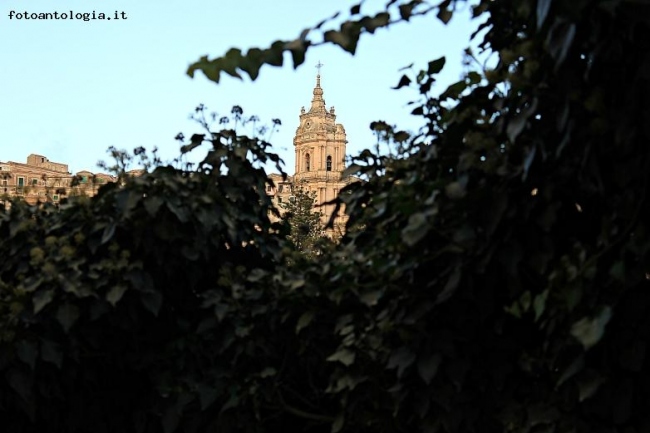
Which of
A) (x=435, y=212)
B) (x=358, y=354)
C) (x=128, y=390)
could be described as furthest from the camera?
(x=128, y=390)

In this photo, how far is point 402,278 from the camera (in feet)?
12.6

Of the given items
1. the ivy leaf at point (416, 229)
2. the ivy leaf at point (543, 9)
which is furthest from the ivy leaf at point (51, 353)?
the ivy leaf at point (543, 9)

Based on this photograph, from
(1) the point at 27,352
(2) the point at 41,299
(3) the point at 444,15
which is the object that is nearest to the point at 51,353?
(1) the point at 27,352

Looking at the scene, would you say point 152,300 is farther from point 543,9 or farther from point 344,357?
point 543,9

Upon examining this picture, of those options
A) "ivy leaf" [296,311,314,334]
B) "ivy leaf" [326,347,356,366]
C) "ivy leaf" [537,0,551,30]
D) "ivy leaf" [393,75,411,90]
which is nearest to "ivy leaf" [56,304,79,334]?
"ivy leaf" [296,311,314,334]

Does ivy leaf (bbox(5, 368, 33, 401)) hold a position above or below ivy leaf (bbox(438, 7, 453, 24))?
below

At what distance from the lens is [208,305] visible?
4.48 m

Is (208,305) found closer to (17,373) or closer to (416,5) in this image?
(17,373)

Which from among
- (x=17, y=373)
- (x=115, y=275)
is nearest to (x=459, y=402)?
(x=115, y=275)

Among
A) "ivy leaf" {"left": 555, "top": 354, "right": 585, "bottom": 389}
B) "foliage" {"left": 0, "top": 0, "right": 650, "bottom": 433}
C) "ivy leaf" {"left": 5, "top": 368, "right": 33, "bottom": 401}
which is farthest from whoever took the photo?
"ivy leaf" {"left": 5, "top": 368, "right": 33, "bottom": 401}

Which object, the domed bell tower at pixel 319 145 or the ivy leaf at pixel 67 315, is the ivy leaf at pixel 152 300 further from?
the domed bell tower at pixel 319 145

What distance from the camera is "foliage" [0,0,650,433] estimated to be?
3.00 metres

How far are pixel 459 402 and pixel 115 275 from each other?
1780 millimetres

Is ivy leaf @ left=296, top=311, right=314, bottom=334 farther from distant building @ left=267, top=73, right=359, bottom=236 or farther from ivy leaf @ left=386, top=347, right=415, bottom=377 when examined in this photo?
distant building @ left=267, top=73, right=359, bottom=236
